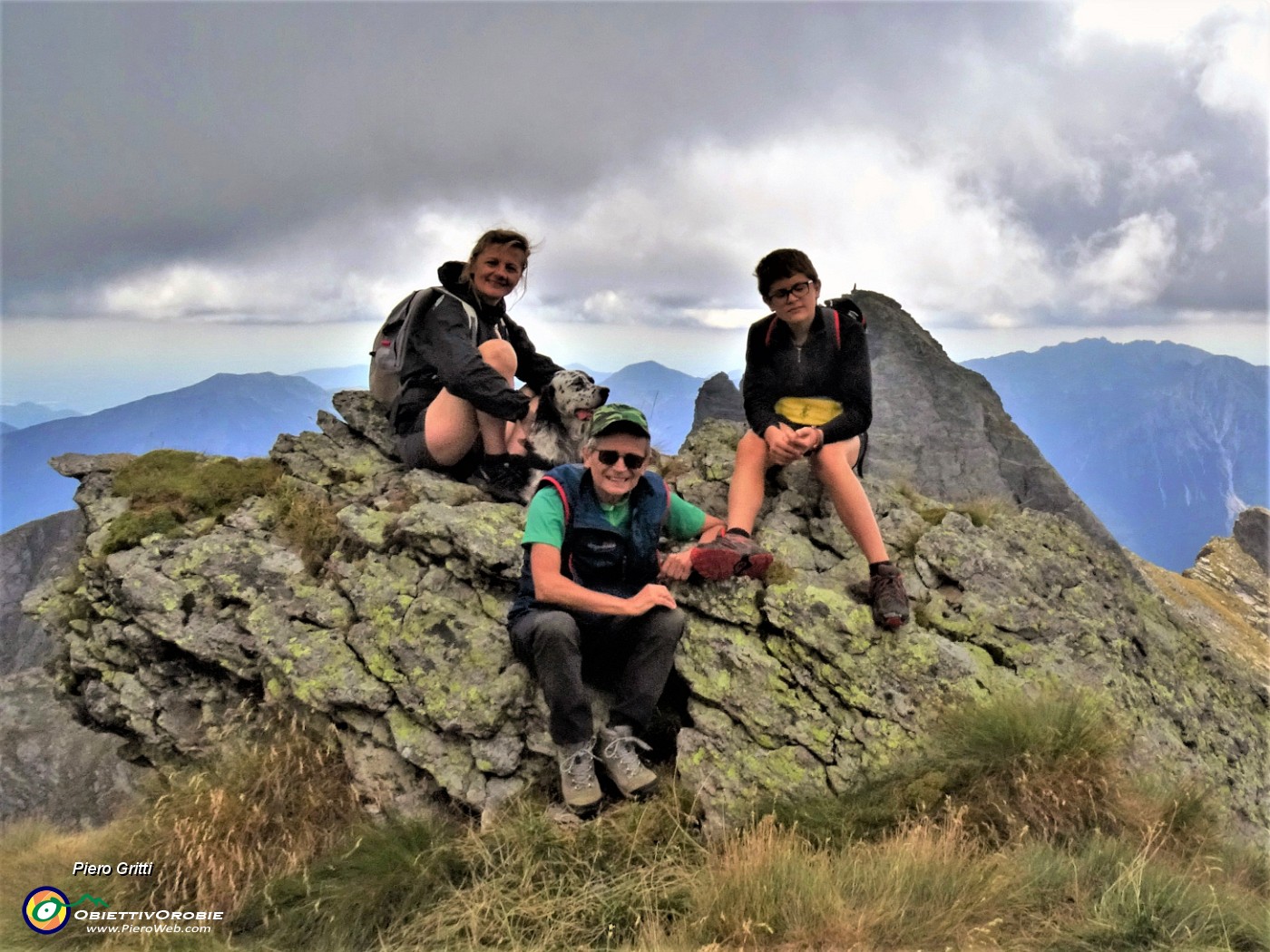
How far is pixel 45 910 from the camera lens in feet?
17.5

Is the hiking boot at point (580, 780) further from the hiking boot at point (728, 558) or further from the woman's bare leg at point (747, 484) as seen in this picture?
the woman's bare leg at point (747, 484)

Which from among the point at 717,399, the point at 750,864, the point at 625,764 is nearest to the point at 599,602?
the point at 625,764

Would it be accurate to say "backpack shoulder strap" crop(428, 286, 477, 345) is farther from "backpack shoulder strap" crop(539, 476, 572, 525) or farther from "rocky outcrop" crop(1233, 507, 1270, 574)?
"rocky outcrop" crop(1233, 507, 1270, 574)

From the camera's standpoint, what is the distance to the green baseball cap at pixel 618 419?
215 inches

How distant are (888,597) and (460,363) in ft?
15.9

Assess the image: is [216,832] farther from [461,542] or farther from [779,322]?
[779,322]

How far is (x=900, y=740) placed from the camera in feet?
19.1

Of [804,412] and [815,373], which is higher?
[815,373]

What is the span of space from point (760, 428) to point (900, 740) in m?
3.30

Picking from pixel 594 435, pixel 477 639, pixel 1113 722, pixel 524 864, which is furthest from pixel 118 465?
pixel 1113 722

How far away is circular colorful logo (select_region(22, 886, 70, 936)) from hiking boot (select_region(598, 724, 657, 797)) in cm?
424

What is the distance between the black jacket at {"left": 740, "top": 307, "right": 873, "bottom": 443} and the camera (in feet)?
23.5

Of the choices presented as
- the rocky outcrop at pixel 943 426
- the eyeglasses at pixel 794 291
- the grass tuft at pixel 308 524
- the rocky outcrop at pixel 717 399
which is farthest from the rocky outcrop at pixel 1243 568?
the grass tuft at pixel 308 524

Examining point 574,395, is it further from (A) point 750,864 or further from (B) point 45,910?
(B) point 45,910
